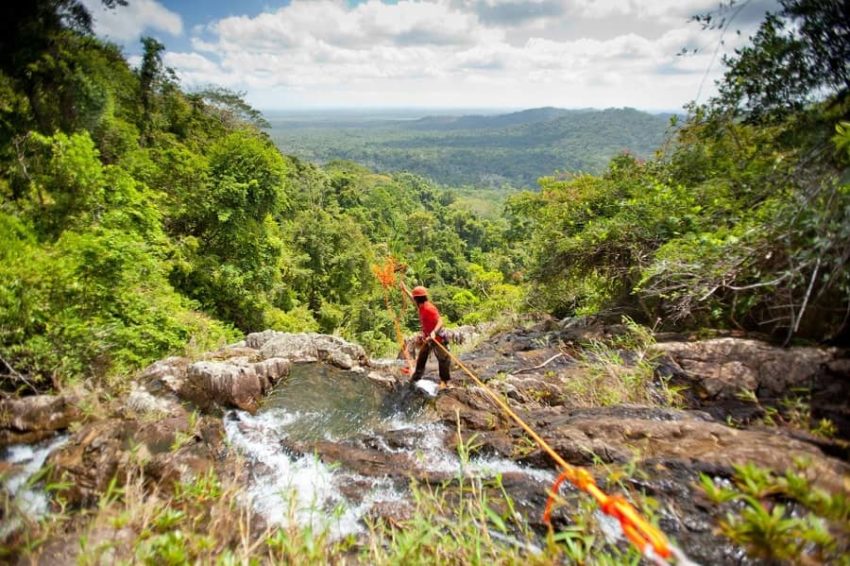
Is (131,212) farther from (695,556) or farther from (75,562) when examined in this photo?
(695,556)

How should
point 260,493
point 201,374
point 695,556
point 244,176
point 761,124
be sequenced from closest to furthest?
point 695,556, point 260,493, point 761,124, point 201,374, point 244,176

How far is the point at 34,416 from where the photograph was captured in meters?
5.78

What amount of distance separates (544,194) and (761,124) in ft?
41.4

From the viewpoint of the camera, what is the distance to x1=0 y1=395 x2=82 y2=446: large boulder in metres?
5.60

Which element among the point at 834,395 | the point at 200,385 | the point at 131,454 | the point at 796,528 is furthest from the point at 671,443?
the point at 200,385

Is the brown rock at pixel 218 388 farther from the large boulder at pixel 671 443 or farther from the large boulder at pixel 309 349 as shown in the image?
the large boulder at pixel 671 443

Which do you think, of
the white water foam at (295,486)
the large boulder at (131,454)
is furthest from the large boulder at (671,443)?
the large boulder at (131,454)

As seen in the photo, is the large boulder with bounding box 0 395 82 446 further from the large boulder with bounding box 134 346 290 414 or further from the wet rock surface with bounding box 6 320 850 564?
the large boulder with bounding box 134 346 290 414

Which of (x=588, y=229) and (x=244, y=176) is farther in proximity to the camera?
(x=244, y=176)

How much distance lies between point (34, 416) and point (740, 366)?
30.7 ft

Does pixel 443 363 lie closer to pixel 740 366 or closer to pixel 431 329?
pixel 431 329

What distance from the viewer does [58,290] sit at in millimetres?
6918

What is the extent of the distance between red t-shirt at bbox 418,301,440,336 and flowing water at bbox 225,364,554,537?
1292mm

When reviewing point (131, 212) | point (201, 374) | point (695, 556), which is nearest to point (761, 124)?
point (695, 556)
